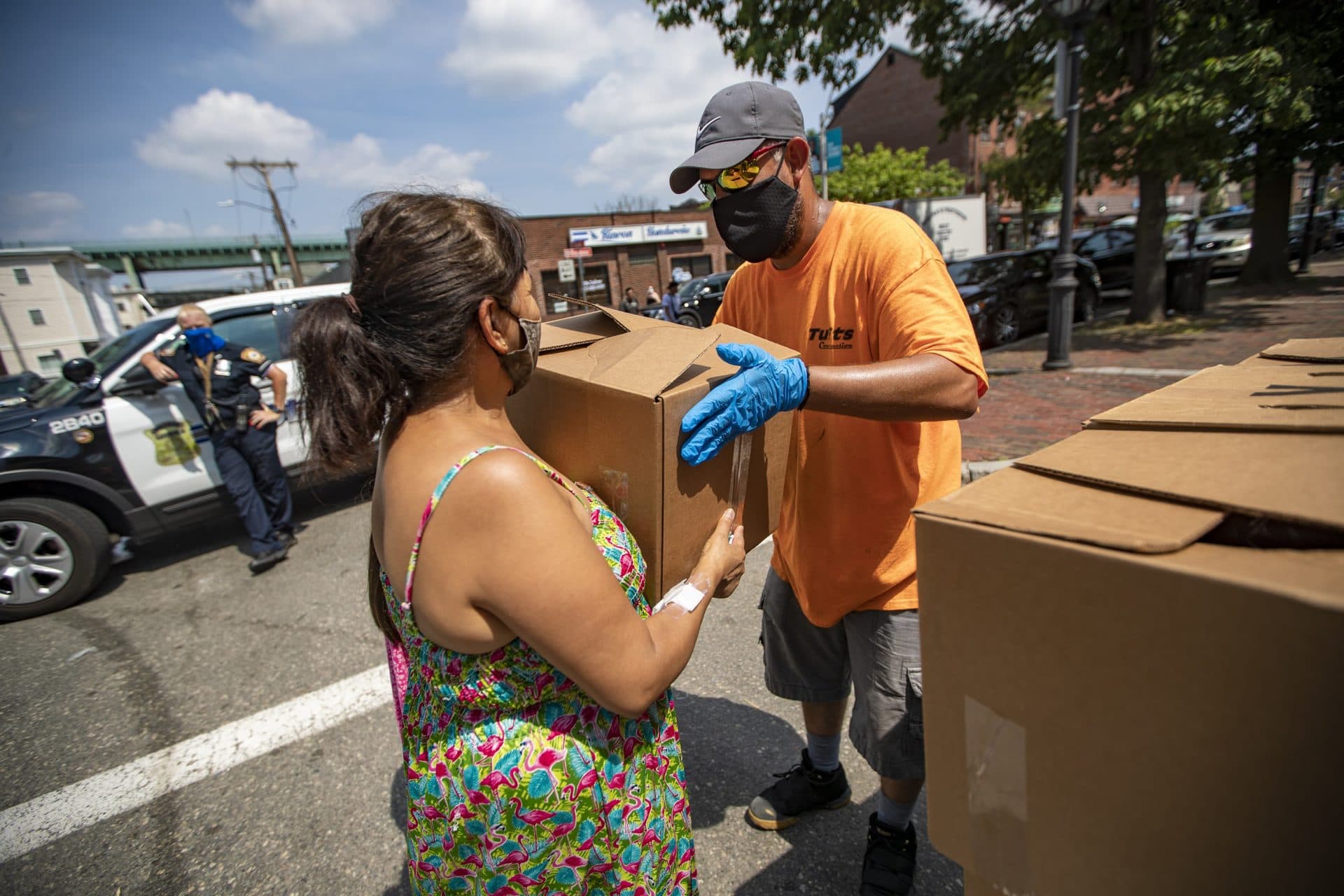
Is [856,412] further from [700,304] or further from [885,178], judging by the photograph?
[885,178]

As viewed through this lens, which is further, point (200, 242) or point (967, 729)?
point (200, 242)

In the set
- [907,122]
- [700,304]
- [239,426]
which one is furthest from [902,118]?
[239,426]

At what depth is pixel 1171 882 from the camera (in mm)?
667

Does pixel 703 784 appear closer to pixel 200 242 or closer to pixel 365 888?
pixel 365 888

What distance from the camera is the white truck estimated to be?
15.8m

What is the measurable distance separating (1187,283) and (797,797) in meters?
12.6

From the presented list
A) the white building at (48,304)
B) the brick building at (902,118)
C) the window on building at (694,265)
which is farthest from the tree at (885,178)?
the white building at (48,304)

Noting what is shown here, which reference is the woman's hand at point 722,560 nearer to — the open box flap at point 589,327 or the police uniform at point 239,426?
the open box flap at point 589,327

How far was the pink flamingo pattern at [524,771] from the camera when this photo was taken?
112 centimetres

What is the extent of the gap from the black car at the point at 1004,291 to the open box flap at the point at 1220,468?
988 centimetres

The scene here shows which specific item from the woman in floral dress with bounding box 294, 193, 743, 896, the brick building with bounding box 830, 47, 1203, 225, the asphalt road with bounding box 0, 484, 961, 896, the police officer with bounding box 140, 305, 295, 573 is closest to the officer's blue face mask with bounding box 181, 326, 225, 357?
the police officer with bounding box 140, 305, 295, 573

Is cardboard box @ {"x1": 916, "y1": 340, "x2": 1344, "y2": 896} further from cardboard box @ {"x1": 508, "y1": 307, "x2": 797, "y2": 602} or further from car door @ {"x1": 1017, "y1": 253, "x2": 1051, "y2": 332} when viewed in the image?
car door @ {"x1": 1017, "y1": 253, "x2": 1051, "y2": 332}

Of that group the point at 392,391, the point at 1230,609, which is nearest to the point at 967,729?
the point at 1230,609

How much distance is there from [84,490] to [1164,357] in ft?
36.2
